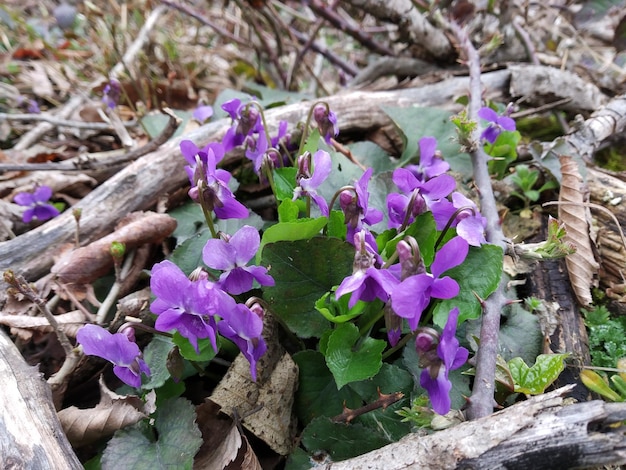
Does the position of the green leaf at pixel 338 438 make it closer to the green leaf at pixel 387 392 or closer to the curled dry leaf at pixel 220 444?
the green leaf at pixel 387 392

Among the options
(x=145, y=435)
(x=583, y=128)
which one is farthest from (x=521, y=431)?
(x=583, y=128)

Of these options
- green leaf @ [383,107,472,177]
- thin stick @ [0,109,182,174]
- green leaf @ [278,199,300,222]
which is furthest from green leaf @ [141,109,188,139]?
green leaf @ [278,199,300,222]

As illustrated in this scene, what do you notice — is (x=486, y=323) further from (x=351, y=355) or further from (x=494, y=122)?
(x=494, y=122)

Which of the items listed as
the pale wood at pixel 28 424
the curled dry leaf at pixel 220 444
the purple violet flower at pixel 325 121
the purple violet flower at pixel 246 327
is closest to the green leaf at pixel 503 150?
the purple violet flower at pixel 325 121

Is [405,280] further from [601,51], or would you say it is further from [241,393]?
[601,51]

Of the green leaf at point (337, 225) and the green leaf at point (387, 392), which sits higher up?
the green leaf at point (337, 225)

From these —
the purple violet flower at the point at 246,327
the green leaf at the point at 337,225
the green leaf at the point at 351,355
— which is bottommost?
the green leaf at the point at 351,355

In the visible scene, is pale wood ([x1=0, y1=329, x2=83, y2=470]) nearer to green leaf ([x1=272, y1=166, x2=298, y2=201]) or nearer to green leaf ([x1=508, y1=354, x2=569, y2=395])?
green leaf ([x1=272, y1=166, x2=298, y2=201])

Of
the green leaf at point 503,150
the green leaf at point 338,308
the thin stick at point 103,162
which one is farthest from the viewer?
the thin stick at point 103,162
